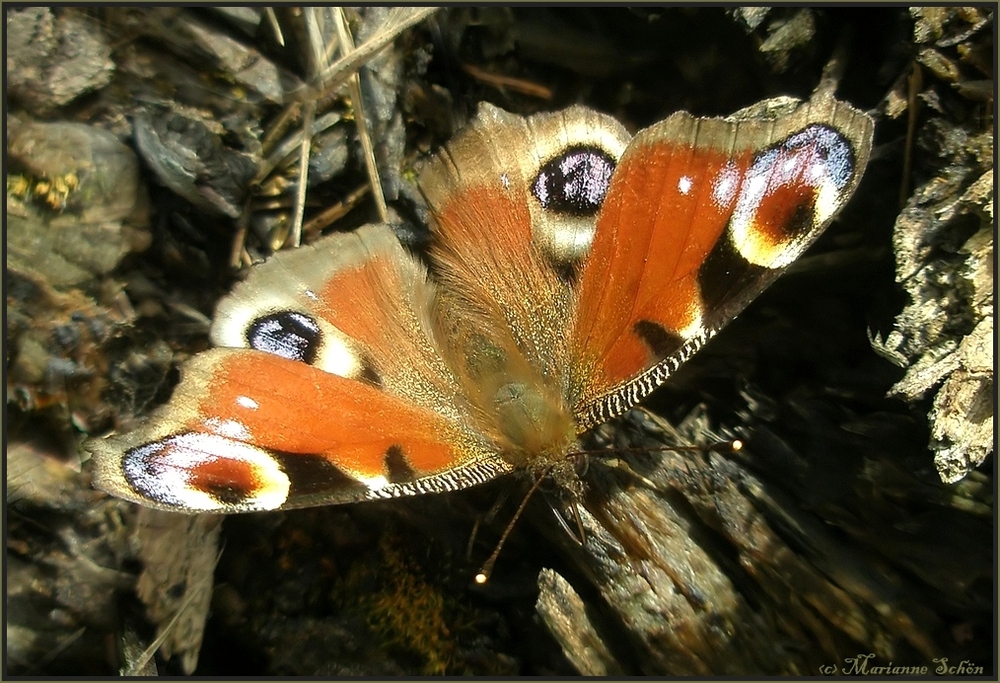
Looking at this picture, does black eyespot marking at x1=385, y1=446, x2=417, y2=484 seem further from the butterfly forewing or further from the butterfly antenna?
the butterfly forewing

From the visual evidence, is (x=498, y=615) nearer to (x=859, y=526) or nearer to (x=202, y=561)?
(x=202, y=561)

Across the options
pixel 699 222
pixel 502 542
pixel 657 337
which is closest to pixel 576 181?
pixel 699 222

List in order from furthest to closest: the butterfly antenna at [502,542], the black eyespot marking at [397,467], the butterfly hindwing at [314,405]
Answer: the butterfly antenna at [502,542] → the black eyespot marking at [397,467] → the butterfly hindwing at [314,405]

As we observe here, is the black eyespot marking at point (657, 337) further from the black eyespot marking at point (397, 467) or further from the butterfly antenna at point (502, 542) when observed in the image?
the black eyespot marking at point (397, 467)

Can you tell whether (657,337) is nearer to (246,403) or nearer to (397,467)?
(397,467)

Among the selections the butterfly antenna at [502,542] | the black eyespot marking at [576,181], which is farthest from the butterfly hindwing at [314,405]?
the black eyespot marking at [576,181]
